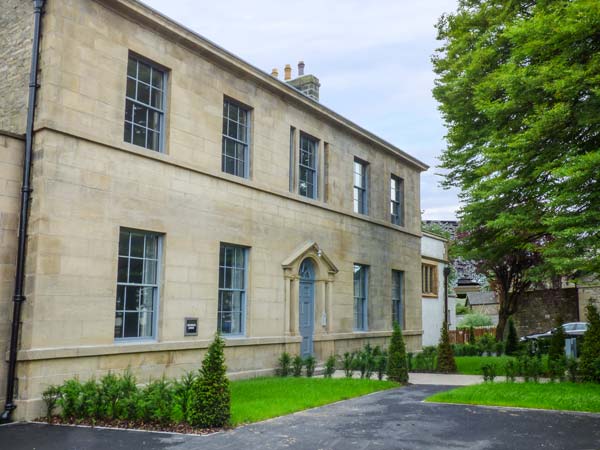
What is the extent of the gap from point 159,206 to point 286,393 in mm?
4934

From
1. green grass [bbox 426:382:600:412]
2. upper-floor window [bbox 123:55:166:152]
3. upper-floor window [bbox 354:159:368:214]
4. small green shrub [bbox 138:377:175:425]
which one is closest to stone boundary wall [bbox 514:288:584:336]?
upper-floor window [bbox 354:159:368:214]

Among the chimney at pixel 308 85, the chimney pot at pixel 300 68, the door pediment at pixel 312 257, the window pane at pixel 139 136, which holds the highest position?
the chimney pot at pixel 300 68

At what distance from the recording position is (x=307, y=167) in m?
18.7

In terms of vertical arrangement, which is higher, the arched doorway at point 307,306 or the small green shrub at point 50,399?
the arched doorway at point 307,306

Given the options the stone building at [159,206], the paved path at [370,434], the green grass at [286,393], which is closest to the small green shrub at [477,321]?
the stone building at [159,206]

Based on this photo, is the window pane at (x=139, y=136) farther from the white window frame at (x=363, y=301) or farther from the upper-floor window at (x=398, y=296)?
the upper-floor window at (x=398, y=296)

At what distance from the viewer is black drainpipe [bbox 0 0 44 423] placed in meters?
10.3

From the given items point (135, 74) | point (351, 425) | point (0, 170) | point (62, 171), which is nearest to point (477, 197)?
point (351, 425)

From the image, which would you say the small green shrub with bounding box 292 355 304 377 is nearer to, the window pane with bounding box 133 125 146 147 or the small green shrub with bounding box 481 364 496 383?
the small green shrub with bounding box 481 364 496 383

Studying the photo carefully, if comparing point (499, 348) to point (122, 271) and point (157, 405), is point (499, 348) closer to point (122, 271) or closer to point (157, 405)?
point (122, 271)

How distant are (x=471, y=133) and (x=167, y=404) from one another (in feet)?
39.9

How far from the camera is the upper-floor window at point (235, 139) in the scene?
616 inches

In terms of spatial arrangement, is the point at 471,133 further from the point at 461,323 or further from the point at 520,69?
the point at 461,323

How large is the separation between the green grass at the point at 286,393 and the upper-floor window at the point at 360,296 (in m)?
5.80
